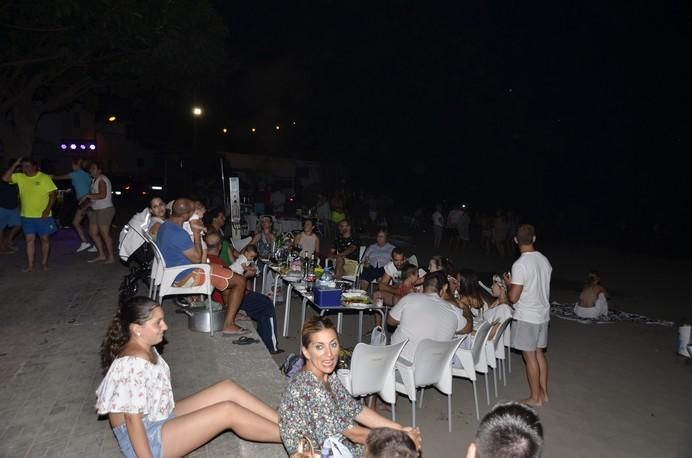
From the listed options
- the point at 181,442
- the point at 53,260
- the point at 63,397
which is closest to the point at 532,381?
the point at 181,442

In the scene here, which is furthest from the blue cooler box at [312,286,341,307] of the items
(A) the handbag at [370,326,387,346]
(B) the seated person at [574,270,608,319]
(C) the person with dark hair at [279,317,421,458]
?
(B) the seated person at [574,270,608,319]

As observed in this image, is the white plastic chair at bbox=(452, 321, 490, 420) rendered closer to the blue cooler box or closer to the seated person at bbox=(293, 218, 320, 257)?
the blue cooler box

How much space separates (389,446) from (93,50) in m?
15.3

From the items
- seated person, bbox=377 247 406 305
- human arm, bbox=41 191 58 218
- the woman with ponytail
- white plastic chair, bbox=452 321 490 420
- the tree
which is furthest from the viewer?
the tree

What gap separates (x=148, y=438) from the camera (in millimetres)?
3014

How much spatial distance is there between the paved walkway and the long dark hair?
868mm

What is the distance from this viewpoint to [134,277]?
6.88 m

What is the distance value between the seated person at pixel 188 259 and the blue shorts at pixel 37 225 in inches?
127

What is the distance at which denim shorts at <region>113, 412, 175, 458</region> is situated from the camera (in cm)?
293

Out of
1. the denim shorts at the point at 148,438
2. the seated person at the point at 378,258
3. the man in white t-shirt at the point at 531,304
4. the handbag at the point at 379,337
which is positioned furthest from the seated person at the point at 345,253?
the denim shorts at the point at 148,438

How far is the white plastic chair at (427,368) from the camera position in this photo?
4812mm

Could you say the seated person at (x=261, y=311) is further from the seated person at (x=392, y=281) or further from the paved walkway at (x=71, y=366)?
the seated person at (x=392, y=281)

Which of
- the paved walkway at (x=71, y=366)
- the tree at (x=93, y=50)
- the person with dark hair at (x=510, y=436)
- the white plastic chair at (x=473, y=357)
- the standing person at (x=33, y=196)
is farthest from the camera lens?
the tree at (x=93, y=50)

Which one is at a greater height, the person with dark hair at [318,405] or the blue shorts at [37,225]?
the blue shorts at [37,225]
